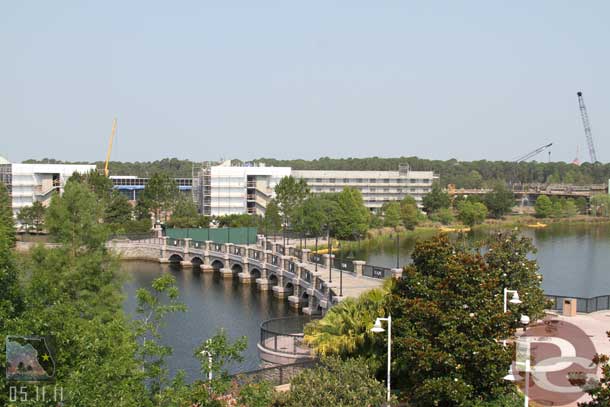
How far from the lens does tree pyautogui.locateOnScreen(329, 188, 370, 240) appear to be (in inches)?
3826

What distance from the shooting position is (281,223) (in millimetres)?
101375

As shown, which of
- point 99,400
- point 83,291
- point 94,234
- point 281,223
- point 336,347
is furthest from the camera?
point 281,223

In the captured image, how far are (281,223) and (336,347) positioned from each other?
7895 centimetres

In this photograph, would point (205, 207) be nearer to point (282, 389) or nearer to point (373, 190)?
point (373, 190)

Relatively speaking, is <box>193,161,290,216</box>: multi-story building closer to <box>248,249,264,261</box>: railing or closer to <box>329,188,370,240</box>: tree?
<box>329,188,370,240</box>: tree

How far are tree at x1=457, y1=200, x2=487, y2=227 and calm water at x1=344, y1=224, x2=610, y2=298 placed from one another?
25.3 ft

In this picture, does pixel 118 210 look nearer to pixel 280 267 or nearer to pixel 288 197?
pixel 288 197

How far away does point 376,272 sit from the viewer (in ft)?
155

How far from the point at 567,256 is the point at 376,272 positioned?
46004mm

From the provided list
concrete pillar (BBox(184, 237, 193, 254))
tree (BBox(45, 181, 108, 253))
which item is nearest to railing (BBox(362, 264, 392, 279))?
tree (BBox(45, 181, 108, 253))

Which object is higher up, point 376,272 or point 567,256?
point 376,272

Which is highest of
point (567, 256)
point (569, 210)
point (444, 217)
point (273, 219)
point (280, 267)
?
point (569, 210)

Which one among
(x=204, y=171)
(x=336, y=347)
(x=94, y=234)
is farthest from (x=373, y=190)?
(x=336, y=347)

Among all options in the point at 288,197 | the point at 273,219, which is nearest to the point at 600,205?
the point at 288,197
